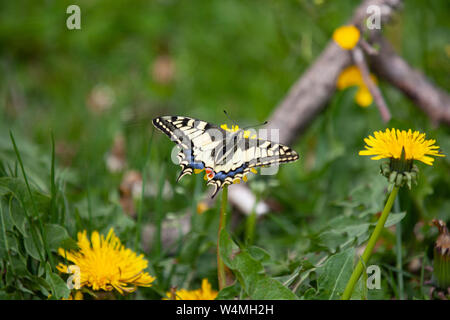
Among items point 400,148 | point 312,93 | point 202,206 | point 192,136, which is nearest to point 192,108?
point 312,93

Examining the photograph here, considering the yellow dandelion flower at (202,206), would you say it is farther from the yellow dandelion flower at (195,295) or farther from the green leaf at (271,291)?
the green leaf at (271,291)

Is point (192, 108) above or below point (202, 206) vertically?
above

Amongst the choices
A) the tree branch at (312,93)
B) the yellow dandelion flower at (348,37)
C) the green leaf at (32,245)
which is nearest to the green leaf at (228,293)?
the green leaf at (32,245)

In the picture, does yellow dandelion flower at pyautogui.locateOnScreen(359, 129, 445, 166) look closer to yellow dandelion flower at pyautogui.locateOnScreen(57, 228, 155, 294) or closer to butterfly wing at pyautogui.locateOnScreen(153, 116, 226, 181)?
butterfly wing at pyautogui.locateOnScreen(153, 116, 226, 181)

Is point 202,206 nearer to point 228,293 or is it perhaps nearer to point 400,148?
point 228,293

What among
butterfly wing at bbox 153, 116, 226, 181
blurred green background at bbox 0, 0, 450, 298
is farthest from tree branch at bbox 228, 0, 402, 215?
butterfly wing at bbox 153, 116, 226, 181
